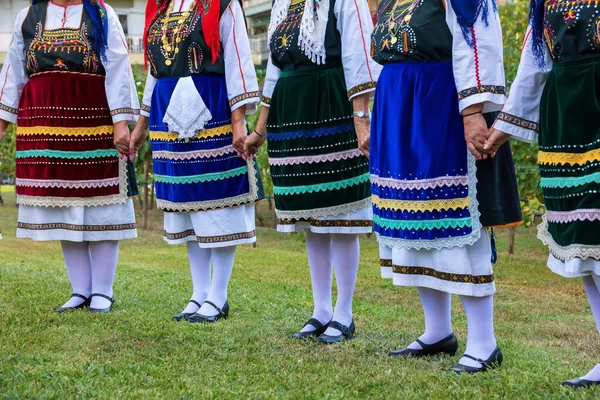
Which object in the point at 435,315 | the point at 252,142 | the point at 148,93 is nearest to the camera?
the point at 435,315

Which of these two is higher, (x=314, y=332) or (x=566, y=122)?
(x=566, y=122)

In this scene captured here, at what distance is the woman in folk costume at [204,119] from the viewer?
4664mm

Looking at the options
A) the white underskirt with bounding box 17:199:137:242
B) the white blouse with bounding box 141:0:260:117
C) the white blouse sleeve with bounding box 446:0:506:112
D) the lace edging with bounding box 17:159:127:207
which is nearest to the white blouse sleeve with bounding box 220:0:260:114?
the white blouse with bounding box 141:0:260:117

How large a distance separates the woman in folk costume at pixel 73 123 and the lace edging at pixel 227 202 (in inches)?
19.6

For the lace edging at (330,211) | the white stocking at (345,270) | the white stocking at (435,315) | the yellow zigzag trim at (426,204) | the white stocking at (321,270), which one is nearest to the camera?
the yellow zigzag trim at (426,204)

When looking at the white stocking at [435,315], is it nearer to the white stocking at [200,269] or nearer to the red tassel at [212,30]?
the white stocking at [200,269]

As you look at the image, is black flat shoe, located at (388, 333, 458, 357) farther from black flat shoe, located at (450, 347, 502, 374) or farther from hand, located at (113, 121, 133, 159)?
hand, located at (113, 121, 133, 159)

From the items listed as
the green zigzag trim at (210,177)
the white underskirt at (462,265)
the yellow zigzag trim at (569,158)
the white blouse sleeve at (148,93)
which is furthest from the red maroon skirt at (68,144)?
the yellow zigzag trim at (569,158)

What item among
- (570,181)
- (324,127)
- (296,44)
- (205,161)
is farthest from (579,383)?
(205,161)

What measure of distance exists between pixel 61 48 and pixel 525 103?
9.55 ft

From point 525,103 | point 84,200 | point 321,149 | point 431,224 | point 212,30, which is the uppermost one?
point 212,30

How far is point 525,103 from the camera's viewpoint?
127 inches

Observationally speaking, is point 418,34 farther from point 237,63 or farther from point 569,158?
point 237,63

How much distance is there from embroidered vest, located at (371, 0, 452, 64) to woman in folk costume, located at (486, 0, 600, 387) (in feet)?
1.25
